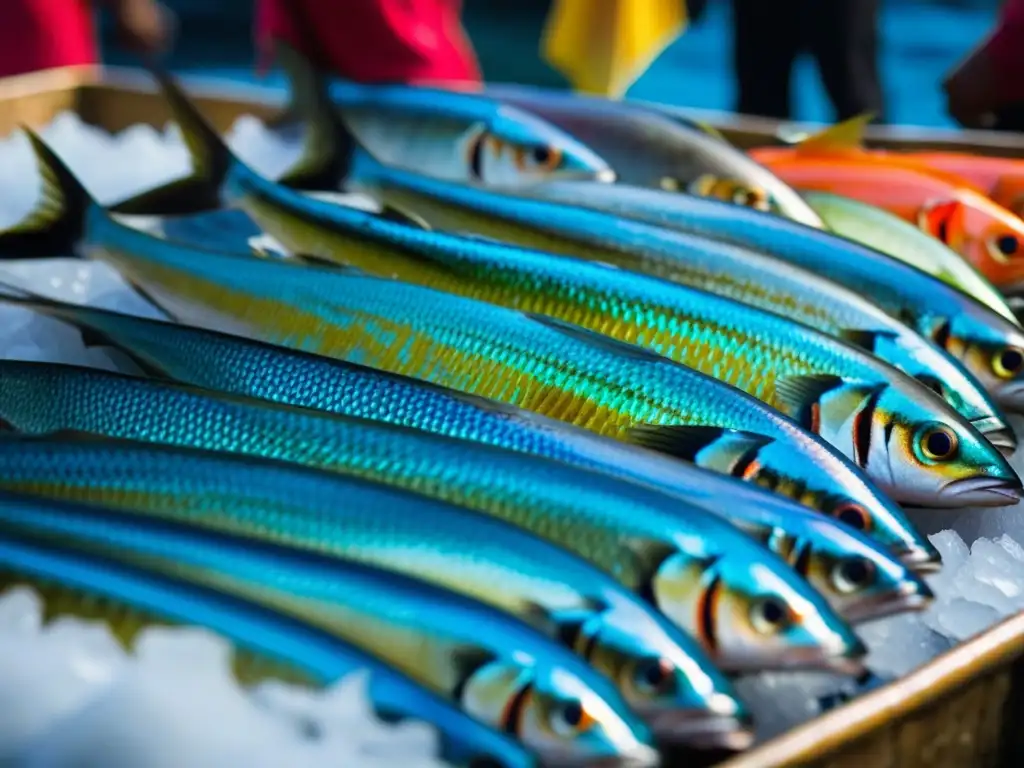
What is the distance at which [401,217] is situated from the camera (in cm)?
107

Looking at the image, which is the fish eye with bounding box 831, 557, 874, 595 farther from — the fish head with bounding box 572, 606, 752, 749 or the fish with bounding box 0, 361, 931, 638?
the fish head with bounding box 572, 606, 752, 749

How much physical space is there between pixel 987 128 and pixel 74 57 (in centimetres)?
171

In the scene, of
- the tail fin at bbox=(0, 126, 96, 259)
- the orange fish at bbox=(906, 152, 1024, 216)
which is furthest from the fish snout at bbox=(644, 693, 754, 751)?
the orange fish at bbox=(906, 152, 1024, 216)

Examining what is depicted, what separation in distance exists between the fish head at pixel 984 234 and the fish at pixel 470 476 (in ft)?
2.11

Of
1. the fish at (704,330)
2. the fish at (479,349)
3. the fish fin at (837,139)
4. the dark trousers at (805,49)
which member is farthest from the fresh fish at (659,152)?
the dark trousers at (805,49)

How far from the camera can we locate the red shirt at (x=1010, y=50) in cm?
180

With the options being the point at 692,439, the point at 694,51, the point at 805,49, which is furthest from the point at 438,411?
the point at 694,51

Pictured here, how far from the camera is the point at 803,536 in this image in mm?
706

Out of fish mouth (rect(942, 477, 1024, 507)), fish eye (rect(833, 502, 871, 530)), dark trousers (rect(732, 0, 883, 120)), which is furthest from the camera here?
dark trousers (rect(732, 0, 883, 120))

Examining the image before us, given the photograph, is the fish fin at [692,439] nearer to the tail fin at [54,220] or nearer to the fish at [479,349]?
the fish at [479,349]

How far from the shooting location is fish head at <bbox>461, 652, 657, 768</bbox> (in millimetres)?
574

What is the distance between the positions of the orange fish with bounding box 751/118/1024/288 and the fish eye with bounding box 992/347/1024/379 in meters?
0.26

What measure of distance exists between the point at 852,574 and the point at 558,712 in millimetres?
214

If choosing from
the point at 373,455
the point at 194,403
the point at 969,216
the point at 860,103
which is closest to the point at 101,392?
the point at 194,403
